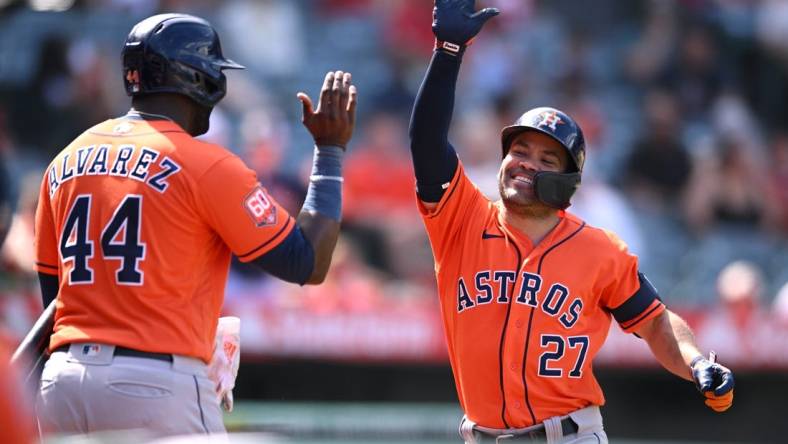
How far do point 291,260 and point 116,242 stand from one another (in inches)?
19.9

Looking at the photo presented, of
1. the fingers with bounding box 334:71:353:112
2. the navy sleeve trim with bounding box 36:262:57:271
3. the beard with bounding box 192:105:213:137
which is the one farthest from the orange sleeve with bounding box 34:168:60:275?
the fingers with bounding box 334:71:353:112

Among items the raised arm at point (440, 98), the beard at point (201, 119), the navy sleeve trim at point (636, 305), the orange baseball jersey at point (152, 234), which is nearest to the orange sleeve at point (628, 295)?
the navy sleeve trim at point (636, 305)

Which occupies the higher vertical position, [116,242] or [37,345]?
[116,242]

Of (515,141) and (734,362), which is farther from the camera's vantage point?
(734,362)

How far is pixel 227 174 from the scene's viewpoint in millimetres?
3748

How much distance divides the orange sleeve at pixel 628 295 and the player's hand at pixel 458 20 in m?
0.97

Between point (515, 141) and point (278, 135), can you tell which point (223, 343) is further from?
point (278, 135)

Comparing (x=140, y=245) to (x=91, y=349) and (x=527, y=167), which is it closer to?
(x=91, y=349)

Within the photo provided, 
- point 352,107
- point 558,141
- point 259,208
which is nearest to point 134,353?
point 259,208

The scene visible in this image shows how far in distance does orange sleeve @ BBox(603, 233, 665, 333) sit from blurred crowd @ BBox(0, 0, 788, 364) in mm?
4428

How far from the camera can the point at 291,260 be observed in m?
3.78

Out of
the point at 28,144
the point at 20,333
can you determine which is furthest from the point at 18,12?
the point at 20,333

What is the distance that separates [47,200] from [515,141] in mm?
1815

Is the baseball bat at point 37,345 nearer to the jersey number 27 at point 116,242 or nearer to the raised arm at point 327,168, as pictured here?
the jersey number 27 at point 116,242
